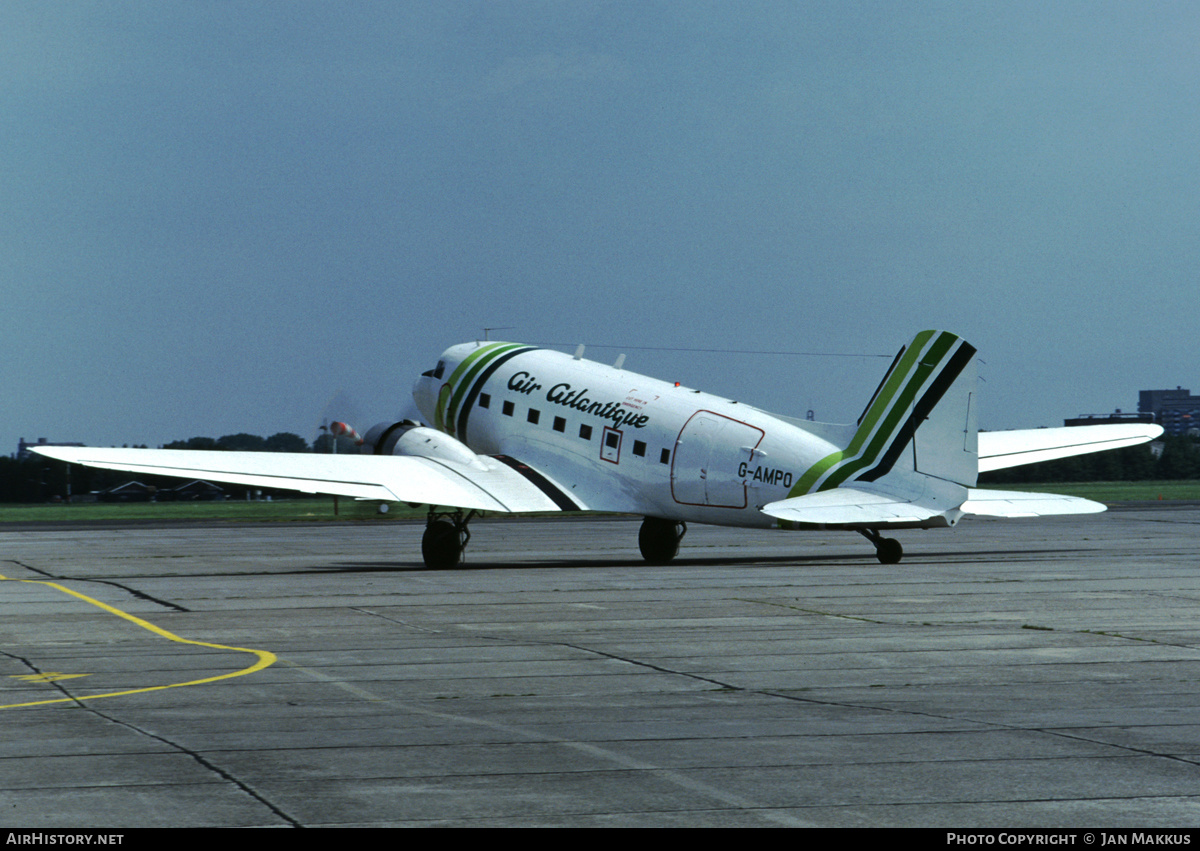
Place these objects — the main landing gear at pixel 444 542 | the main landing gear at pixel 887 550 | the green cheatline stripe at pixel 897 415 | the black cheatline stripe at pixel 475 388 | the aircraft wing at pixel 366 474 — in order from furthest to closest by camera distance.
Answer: the black cheatline stripe at pixel 475 388 → the main landing gear at pixel 444 542 → the main landing gear at pixel 887 550 → the aircraft wing at pixel 366 474 → the green cheatline stripe at pixel 897 415

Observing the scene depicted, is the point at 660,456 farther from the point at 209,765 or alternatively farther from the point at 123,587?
the point at 209,765

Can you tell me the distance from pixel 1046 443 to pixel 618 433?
11.7m

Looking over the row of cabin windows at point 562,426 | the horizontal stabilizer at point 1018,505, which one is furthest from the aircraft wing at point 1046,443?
the row of cabin windows at point 562,426

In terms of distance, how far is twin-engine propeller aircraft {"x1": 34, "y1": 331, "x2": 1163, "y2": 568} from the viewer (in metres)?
30.0

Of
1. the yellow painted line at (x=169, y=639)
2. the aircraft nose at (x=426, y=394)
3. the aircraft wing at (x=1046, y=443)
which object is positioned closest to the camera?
the yellow painted line at (x=169, y=639)

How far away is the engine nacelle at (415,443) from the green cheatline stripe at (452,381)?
1.55 metres

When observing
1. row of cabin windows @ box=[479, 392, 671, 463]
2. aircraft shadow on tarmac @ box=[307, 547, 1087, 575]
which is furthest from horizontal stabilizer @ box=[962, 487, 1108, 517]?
row of cabin windows @ box=[479, 392, 671, 463]

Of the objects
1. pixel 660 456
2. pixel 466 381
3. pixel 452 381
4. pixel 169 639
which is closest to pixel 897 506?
pixel 660 456

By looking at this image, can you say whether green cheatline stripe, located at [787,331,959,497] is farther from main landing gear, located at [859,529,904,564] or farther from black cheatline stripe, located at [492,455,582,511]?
black cheatline stripe, located at [492,455,582,511]

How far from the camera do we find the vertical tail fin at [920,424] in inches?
1179

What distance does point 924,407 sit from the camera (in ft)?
98.9

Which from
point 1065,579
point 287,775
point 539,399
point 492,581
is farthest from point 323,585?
point 287,775

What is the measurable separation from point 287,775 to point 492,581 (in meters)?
18.6

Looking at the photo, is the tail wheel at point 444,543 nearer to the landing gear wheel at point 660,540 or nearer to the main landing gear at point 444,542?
the main landing gear at point 444,542
